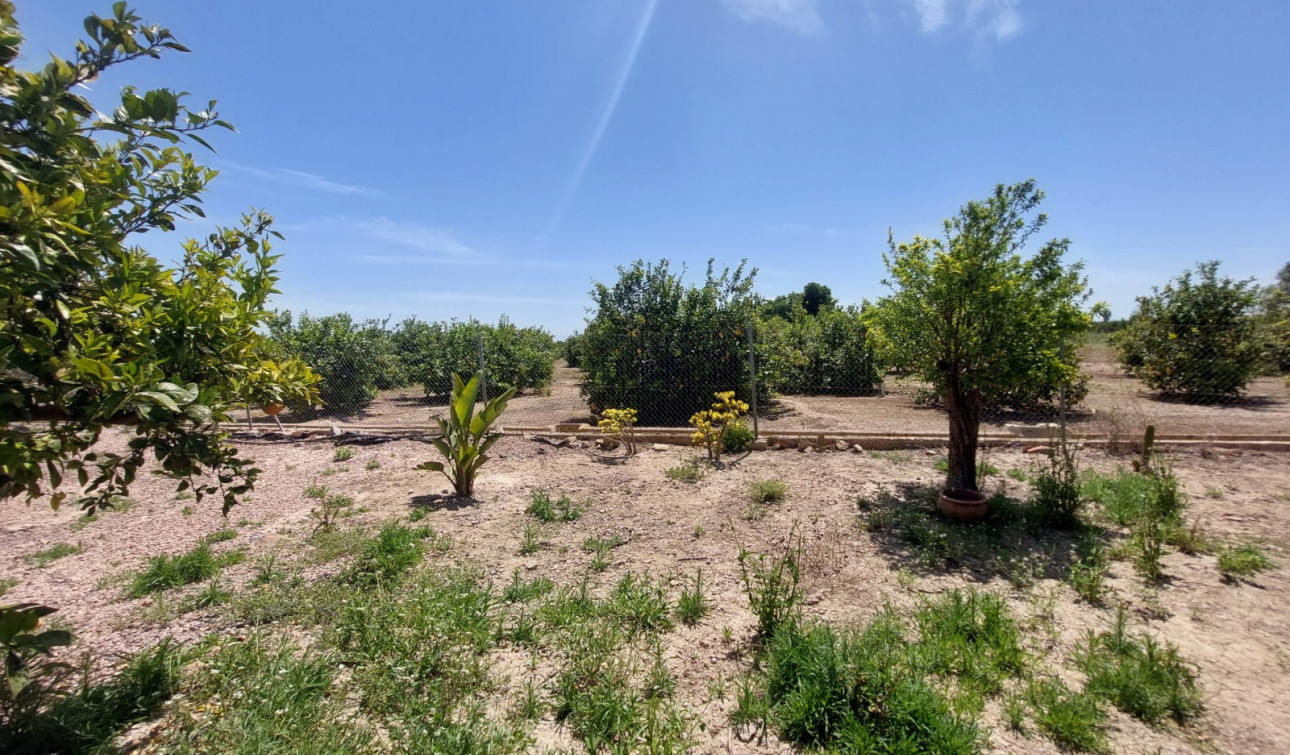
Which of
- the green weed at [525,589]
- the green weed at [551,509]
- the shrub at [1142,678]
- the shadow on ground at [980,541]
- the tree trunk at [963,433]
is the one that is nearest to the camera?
the shrub at [1142,678]

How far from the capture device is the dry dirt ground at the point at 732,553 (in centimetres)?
243

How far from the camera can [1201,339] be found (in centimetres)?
1024

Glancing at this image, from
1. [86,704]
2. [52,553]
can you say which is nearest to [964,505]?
[86,704]

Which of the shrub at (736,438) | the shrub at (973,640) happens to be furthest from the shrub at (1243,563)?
Result: the shrub at (736,438)

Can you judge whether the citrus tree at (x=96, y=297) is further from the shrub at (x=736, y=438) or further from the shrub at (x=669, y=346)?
the shrub at (x=669, y=346)

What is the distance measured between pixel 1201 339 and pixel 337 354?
18.3 metres

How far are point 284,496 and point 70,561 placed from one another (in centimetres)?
172

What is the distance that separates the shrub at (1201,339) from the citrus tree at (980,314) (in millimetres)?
8668

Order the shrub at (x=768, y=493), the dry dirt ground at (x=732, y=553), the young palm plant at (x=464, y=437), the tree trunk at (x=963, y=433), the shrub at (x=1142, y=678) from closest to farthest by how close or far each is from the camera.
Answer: the shrub at (x=1142, y=678) → the dry dirt ground at (x=732, y=553) → the tree trunk at (x=963, y=433) → the shrub at (x=768, y=493) → the young palm plant at (x=464, y=437)

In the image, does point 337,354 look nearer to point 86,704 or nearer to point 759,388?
point 759,388

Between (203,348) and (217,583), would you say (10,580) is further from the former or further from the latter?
(203,348)

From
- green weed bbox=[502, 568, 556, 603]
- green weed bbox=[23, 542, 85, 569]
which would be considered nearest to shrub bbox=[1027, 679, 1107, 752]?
green weed bbox=[502, 568, 556, 603]

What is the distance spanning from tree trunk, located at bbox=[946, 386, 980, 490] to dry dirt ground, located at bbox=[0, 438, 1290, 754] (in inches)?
26.3

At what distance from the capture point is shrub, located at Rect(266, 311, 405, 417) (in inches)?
475
